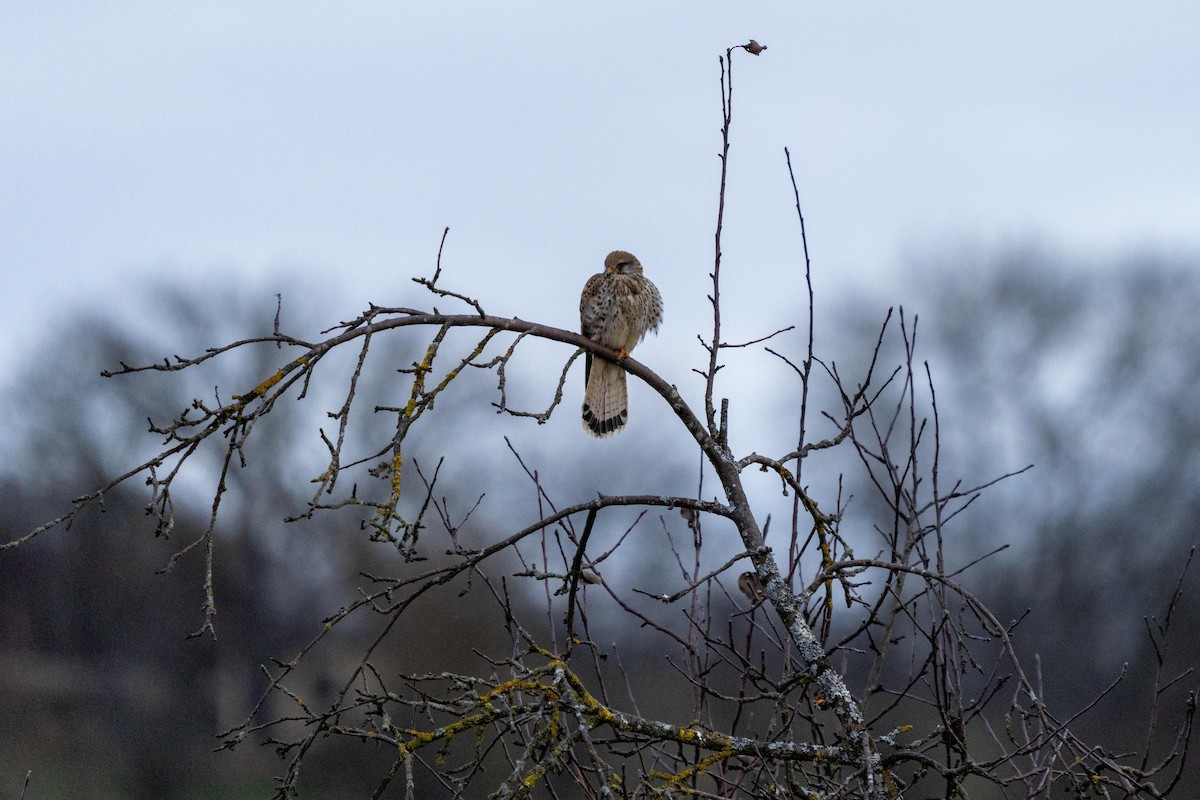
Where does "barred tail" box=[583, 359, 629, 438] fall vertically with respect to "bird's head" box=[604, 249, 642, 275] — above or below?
below

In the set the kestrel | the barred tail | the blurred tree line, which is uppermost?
the blurred tree line

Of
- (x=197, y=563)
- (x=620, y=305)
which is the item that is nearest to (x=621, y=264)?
(x=620, y=305)

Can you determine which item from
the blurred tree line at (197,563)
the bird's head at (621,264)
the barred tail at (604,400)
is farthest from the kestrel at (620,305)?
the blurred tree line at (197,563)

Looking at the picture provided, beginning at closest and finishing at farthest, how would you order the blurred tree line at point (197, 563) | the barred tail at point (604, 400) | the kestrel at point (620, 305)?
1. the barred tail at point (604, 400)
2. the kestrel at point (620, 305)
3. the blurred tree line at point (197, 563)

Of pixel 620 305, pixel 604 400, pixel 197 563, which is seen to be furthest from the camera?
pixel 197 563

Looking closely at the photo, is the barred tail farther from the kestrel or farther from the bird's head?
the bird's head

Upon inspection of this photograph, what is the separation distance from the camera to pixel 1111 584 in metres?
19.7

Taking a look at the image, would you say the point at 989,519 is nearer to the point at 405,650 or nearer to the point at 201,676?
the point at 405,650

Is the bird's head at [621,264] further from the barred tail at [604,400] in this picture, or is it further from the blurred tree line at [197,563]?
the blurred tree line at [197,563]

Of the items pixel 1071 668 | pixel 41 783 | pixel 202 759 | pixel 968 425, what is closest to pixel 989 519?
pixel 968 425

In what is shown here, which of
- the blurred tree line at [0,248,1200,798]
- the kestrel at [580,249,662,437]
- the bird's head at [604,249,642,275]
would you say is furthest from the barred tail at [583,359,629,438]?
the blurred tree line at [0,248,1200,798]

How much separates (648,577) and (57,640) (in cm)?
1365

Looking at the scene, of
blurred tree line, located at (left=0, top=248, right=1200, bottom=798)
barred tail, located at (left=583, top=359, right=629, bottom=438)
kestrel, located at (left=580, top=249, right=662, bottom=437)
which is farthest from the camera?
blurred tree line, located at (left=0, top=248, right=1200, bottom=798)

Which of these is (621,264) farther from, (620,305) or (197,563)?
(197,563)
